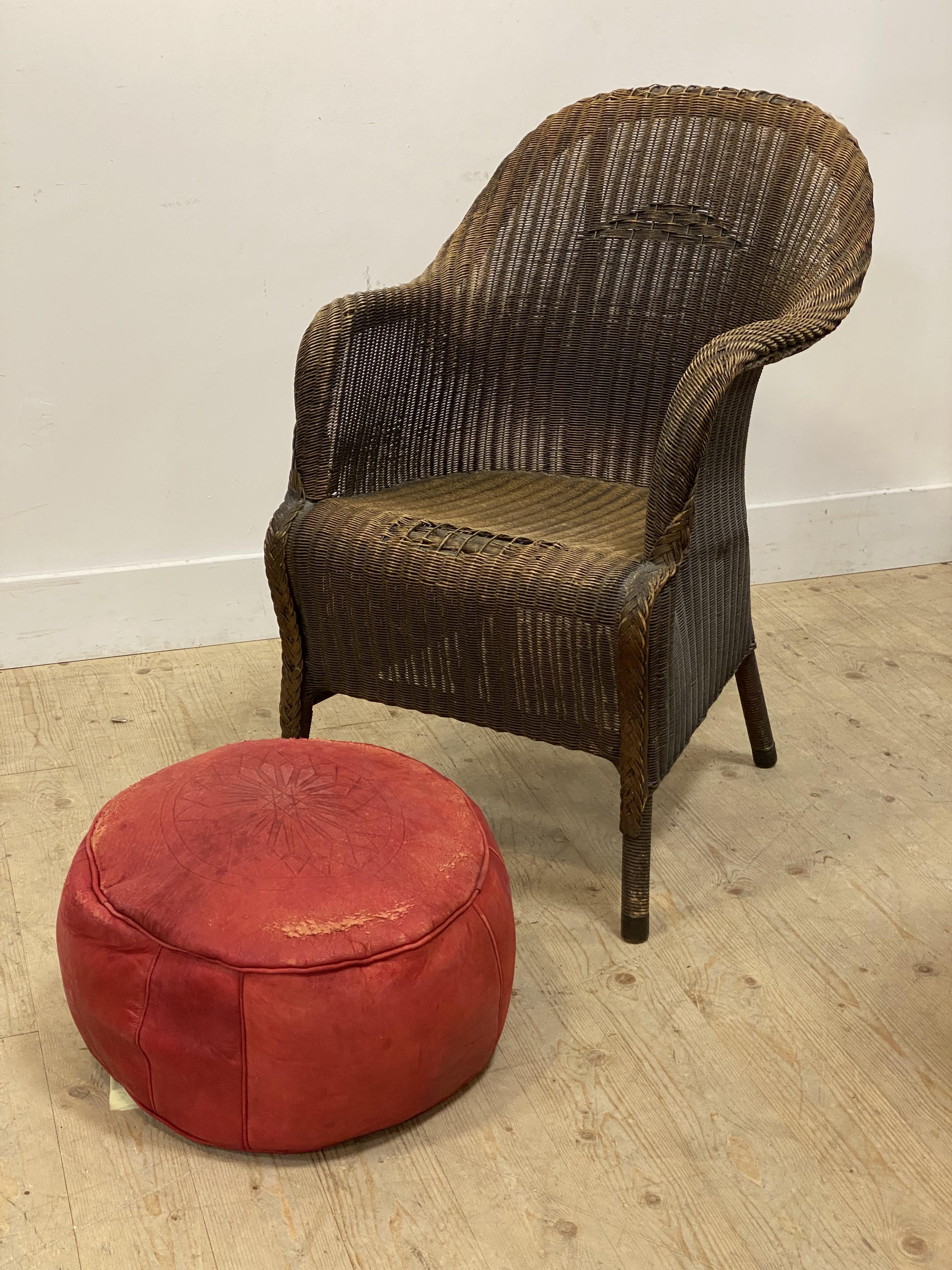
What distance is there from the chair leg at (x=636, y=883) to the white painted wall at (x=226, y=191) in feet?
3.95

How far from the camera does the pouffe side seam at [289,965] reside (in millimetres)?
1253

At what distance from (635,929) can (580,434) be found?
815 millimetres

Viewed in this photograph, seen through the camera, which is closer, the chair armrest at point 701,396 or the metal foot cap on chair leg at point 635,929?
the chair armrest at point 701,396

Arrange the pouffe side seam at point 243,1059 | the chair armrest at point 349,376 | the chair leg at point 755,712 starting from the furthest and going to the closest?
the chair leg at point 755,712, the chair armrest at point 349,376, the pouffe side seam at point 243,1059

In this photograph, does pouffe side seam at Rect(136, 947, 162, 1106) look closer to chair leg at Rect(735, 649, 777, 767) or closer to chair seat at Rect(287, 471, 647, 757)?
chair seat at Rect(287, 471, 647, 757)

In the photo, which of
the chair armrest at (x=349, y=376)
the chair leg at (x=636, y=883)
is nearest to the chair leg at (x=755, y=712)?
the chair leg at (x=636, y=883)

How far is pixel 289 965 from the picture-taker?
4.11 feet

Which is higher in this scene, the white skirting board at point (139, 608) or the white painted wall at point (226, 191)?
the white painted wall at point (226, 191)

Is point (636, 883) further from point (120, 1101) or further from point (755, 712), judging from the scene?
point (120, 1101)

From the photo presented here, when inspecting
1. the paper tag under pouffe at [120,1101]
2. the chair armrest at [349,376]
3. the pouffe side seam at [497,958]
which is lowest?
the paper tag under pouffe at [120,1101]

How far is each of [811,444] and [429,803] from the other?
1794 mm

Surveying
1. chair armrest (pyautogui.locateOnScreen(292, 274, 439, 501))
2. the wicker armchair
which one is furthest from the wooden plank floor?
chair armrest (pyautogui.locateOnScreen(292, 274, 439, 501))

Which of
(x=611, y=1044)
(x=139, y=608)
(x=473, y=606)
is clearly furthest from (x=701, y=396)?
(x=139, y=608)

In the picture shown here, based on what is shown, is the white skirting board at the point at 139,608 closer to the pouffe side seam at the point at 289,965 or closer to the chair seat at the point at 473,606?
the chair seat at the point at 473,606
